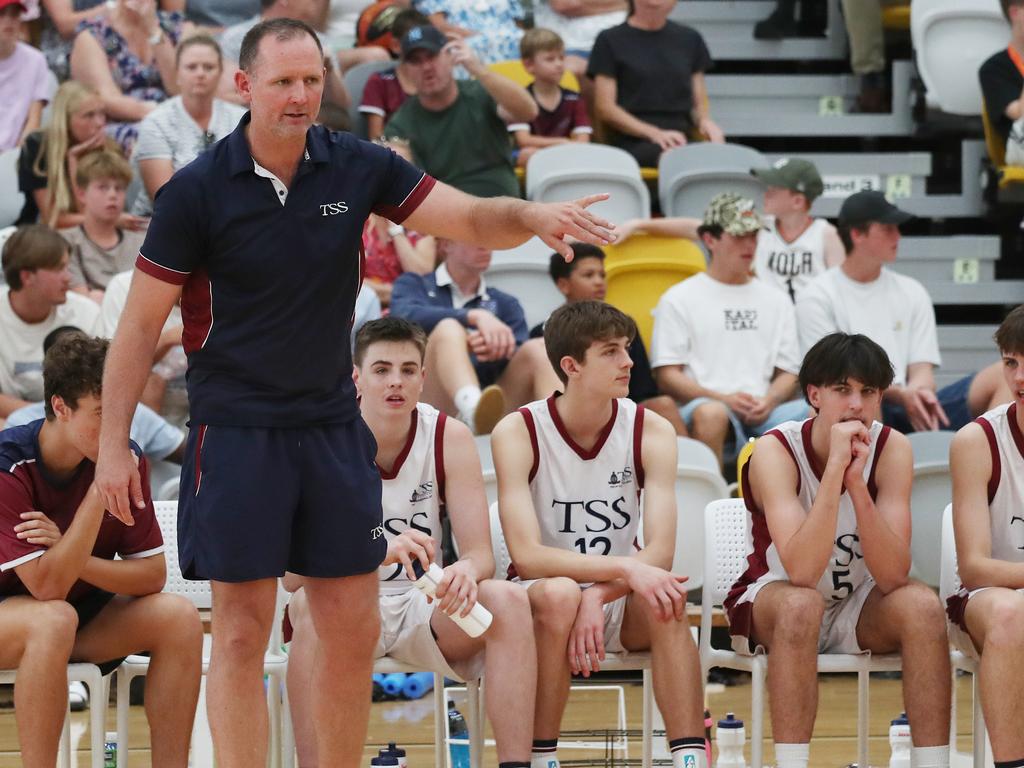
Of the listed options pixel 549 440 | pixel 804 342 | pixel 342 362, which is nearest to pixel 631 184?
pixel 804 342

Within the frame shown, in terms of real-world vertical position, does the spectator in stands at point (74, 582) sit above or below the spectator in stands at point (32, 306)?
below

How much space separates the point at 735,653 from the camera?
4.23 meters

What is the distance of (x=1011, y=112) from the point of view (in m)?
7.67

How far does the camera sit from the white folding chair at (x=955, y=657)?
403 cm

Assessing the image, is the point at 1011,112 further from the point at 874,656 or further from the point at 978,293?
the point at 874,656

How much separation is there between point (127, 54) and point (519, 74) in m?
2.02

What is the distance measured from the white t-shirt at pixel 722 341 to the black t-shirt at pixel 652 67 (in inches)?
84.5

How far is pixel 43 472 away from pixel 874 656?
7.13ft

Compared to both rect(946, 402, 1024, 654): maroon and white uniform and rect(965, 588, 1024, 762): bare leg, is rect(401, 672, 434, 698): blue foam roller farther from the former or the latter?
rect(965, 588, 1024, 762): bare leg

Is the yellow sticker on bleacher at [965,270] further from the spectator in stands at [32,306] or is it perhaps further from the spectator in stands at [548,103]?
the spectator in stands at [32,306]

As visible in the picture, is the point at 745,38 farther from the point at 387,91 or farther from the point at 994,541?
the point at 994,541

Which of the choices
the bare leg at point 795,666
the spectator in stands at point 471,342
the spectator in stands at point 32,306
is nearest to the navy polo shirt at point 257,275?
the bare leg at point 795,666

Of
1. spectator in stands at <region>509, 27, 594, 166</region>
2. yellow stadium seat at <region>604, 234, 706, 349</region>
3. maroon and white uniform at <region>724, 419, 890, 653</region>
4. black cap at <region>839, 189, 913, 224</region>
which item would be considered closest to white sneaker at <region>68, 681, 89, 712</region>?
maroon and white uniform at <region>724, 419, 890, 653</region>

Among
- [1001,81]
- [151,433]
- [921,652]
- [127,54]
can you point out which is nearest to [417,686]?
[151,433]
